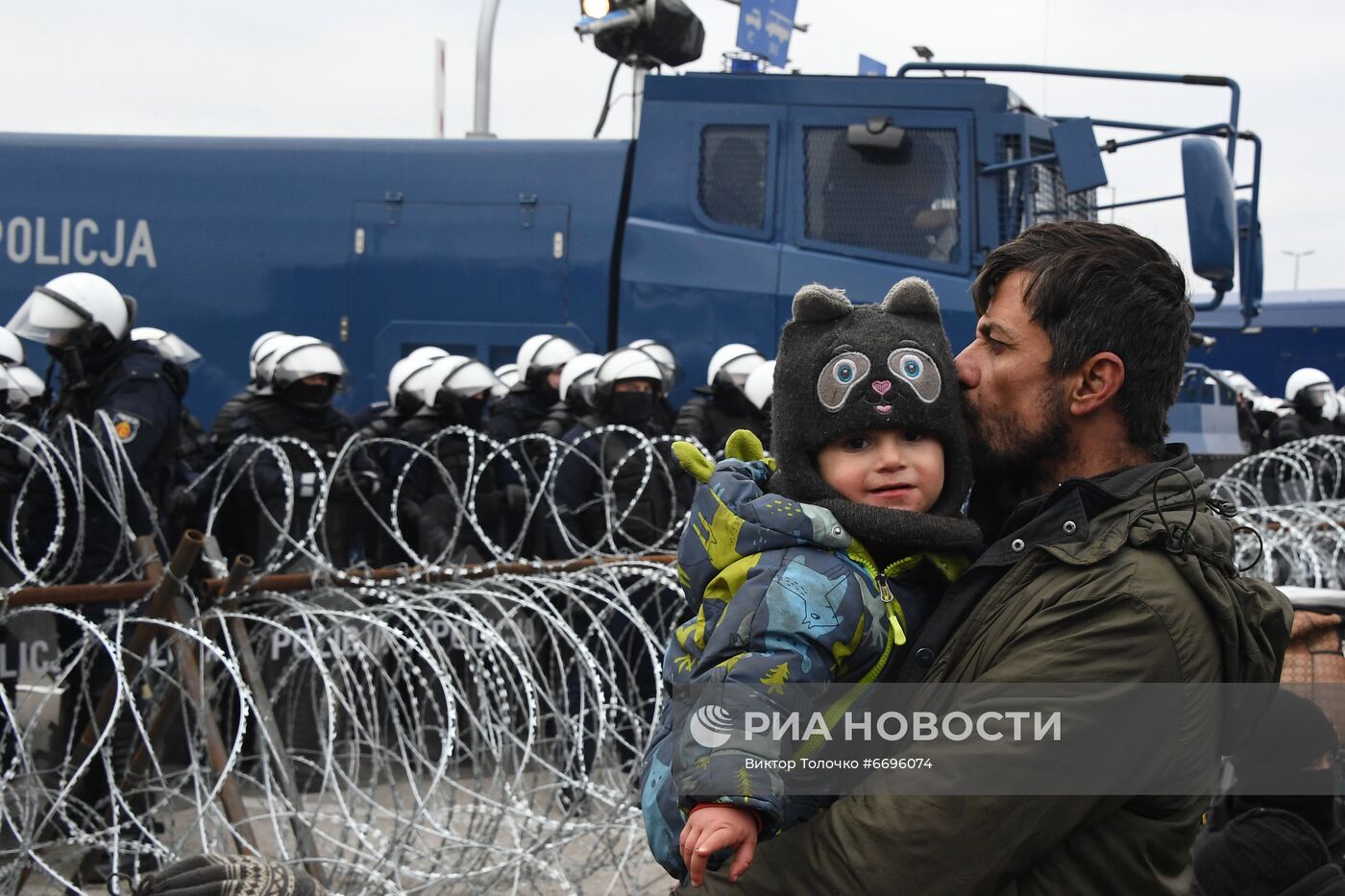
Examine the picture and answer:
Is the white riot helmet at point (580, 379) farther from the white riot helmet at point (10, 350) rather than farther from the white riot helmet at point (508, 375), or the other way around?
the white riot helmet at point (10, 350)

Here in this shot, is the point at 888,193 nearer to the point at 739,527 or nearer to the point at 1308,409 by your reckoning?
the point at 1308,409

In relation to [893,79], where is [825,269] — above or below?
below

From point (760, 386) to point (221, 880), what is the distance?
5756mm

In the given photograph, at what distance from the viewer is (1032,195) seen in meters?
9.00

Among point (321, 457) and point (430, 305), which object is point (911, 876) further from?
point (430, 305)

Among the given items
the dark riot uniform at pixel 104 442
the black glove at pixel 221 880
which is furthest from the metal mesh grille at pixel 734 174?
the black glove at pixel 221 880

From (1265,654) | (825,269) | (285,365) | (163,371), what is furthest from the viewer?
(825,269)

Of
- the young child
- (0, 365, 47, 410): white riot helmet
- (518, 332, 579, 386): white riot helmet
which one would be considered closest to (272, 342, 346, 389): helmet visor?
(0, 365, 47, 410): white riot helmet

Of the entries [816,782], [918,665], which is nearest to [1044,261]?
[918,665]

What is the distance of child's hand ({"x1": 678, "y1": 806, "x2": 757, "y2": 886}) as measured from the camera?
169 centimetres

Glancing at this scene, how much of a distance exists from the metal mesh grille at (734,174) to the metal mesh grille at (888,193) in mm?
315

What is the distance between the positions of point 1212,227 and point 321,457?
4.83m

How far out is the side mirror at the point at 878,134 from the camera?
9.00 metres

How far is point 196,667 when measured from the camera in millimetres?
4777
